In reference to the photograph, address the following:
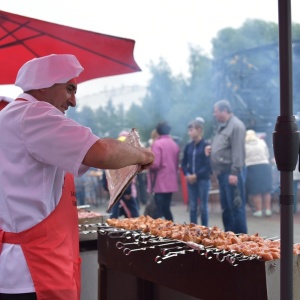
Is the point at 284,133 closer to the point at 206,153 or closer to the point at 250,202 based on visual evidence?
the point at 206,153

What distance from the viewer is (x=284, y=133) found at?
69.5 inches

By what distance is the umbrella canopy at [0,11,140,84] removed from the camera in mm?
3498

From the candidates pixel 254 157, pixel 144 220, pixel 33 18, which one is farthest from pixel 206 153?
pixel 33 18

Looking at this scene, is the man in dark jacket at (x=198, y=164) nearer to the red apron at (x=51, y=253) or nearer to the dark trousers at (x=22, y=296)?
the red apron at (x=51, y=253)

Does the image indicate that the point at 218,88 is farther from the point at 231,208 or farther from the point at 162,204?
the point at 231,208

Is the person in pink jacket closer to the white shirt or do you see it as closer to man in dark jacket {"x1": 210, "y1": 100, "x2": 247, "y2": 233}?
man in dark jacket {"x1": 210, "y1": 100, "x2": 247, "y2": 233}

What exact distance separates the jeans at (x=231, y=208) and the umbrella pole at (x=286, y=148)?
4.50m

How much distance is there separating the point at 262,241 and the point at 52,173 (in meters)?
1.23

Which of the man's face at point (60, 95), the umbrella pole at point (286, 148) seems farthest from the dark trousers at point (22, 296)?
the umbrella pole at point (286, 148)

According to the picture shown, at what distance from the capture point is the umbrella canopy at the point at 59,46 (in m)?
3.50

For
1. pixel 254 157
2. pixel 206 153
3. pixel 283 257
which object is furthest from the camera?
pixel 254 157

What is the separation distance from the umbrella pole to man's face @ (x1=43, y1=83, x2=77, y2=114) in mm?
899

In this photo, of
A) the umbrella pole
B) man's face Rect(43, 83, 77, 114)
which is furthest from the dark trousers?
the umbrella pole

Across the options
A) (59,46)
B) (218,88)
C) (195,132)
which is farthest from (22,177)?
(218,88)
